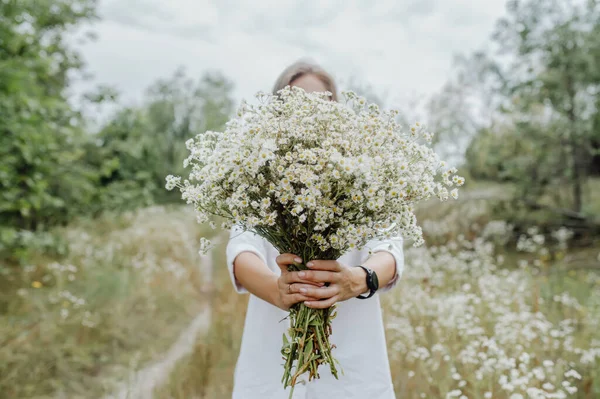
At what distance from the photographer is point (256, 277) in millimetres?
2002

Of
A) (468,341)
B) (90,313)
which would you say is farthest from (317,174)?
(90,313)

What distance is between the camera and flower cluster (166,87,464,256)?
1.62 meters

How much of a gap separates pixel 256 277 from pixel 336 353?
0.48 meters

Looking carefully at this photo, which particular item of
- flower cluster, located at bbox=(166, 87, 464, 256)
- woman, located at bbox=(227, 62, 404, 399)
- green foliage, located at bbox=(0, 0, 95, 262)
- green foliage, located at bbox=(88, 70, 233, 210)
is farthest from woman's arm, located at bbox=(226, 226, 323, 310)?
green foliage, located at bbox=(88, 70, 233, 210)

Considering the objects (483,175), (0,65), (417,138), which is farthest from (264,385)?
(483,175)

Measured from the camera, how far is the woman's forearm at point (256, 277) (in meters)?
1.94

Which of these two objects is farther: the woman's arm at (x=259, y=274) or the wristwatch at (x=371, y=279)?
the wristwatch at (x=371, y=279)

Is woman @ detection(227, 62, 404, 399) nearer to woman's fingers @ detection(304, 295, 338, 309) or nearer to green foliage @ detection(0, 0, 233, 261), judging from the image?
woman's fingers @ detection(304, 295, 338, 309)

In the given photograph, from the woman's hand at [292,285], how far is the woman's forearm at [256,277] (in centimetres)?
8

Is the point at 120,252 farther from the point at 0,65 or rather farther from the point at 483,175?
the point at 483,175

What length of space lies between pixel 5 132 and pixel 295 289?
14.0ft

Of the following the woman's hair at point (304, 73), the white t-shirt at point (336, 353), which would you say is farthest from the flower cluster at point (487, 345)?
the woman's hair at point (304, 73)

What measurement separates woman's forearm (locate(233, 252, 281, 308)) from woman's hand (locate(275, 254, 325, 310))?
80 millimetres

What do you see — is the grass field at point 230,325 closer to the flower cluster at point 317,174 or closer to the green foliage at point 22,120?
the green foliage at point 22,120
